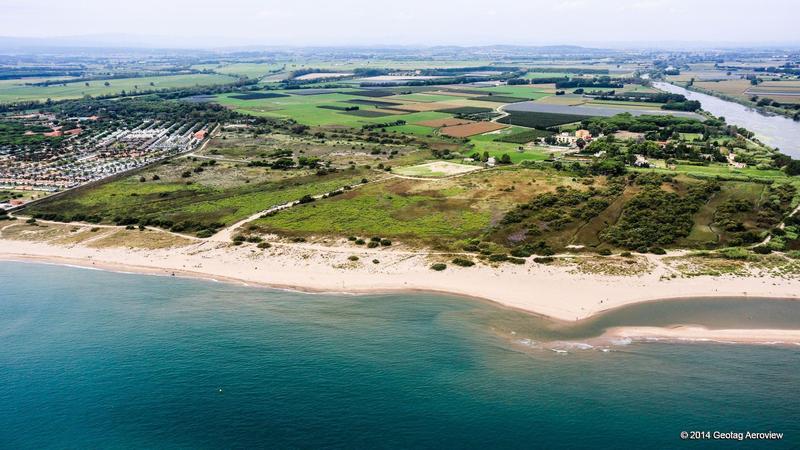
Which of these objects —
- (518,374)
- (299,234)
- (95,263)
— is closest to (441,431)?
(518,374)

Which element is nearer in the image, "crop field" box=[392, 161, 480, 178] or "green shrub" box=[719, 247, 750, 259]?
"green shrub" box=[719, 247, 750, 259]

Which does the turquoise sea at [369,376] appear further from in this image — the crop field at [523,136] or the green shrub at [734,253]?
the crop field at [523,136]

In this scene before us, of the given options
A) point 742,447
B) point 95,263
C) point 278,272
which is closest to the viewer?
point 742,447

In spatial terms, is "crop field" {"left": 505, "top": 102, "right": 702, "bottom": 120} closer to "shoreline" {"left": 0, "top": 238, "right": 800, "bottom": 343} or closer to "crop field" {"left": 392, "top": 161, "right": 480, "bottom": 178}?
"crop field" {"left": 392, "top": 161, "right": 480, "bottom": 178}

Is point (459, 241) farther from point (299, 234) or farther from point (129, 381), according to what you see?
point (129, 381)

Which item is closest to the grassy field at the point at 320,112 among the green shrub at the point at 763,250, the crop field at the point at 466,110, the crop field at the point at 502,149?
the crop field at the point at 466,110

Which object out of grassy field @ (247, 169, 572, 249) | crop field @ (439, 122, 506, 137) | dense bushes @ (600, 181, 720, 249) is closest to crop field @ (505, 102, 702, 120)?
crop field @ (439, 122, 506, 137)

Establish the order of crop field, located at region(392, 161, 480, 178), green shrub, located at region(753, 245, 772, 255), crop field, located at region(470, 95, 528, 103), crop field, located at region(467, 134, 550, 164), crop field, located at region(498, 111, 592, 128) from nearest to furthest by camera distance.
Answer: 1. green shrub, located at region(753, 245, 772, 255)
2. crop field, located at region(392, 161, 480, 178)
3. crop field, located at region(467, 134, 550, 164)
4. crop field, located at region(498, 111, 592, 128)
5. crop field, located at region(470, 95, 528, 103)
